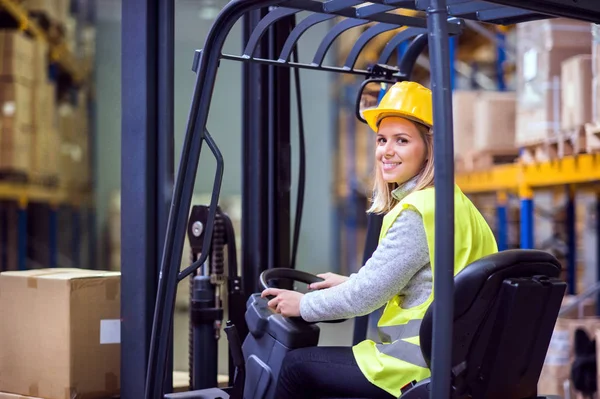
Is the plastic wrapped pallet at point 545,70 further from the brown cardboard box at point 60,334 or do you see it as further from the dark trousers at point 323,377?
the dark trousers at point 323,377

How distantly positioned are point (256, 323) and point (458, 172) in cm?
488

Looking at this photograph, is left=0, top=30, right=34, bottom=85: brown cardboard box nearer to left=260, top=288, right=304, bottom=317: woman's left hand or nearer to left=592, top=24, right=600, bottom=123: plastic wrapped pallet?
left=592, top=24, right=600, bottom=123: plastic wrapped pallet

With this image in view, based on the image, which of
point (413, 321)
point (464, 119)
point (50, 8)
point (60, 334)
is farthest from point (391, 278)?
point (50, 8)

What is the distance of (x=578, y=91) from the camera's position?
17.0ft

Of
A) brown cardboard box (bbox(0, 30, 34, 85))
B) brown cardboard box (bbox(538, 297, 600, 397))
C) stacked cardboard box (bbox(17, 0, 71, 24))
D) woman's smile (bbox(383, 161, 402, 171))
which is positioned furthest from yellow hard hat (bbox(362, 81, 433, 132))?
stacked cardboard box (bbox(17, 0, 71, 24))

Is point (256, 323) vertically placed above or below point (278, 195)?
below

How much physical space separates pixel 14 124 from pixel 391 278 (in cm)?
526

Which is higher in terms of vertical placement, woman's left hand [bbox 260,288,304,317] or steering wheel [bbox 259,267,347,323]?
steering wheel [bbox 259,267,347,323]

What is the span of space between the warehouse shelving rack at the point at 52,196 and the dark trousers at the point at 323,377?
546cm

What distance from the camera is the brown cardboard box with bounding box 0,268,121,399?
3.51 metres

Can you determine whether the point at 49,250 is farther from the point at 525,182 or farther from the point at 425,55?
the point at 525,182

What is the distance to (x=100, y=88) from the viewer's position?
40.0 feet

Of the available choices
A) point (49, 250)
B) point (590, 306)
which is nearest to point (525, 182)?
point (590, 306)

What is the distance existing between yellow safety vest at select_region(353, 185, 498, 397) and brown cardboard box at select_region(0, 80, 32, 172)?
5127 mm
